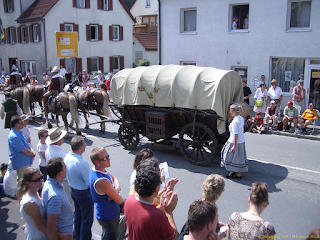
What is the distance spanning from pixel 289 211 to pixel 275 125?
665cm

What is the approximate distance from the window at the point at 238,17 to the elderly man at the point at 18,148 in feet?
40.0

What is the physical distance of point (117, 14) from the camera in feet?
102

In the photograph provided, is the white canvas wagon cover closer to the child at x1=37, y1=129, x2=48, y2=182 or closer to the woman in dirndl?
the woman in dirndl

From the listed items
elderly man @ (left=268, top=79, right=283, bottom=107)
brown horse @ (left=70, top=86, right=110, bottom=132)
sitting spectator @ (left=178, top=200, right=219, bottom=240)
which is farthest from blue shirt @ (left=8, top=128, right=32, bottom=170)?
elderly man @ (left=268, top=79, right=283, bottom=107)

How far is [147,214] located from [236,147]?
167 inches

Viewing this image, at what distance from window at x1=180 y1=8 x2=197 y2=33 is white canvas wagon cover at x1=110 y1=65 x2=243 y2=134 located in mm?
8672

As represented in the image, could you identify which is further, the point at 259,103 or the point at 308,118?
the point at 259,103

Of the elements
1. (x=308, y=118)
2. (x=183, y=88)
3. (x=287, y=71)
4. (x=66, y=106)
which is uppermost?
(x=287, y=71)

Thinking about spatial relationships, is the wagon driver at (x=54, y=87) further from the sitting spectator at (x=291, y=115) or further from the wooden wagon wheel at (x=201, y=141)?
the sitting spectator at (x=291, y=115)

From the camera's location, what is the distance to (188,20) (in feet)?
54.3

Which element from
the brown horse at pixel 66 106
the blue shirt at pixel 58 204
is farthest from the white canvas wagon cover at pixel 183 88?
the blue shirt at pixel 58 204

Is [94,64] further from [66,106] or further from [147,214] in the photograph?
[147,214]

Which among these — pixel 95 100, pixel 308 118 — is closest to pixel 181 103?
pixel 95 100

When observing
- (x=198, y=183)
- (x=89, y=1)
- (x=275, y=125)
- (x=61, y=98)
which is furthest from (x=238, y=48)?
(x=89, y=1)
